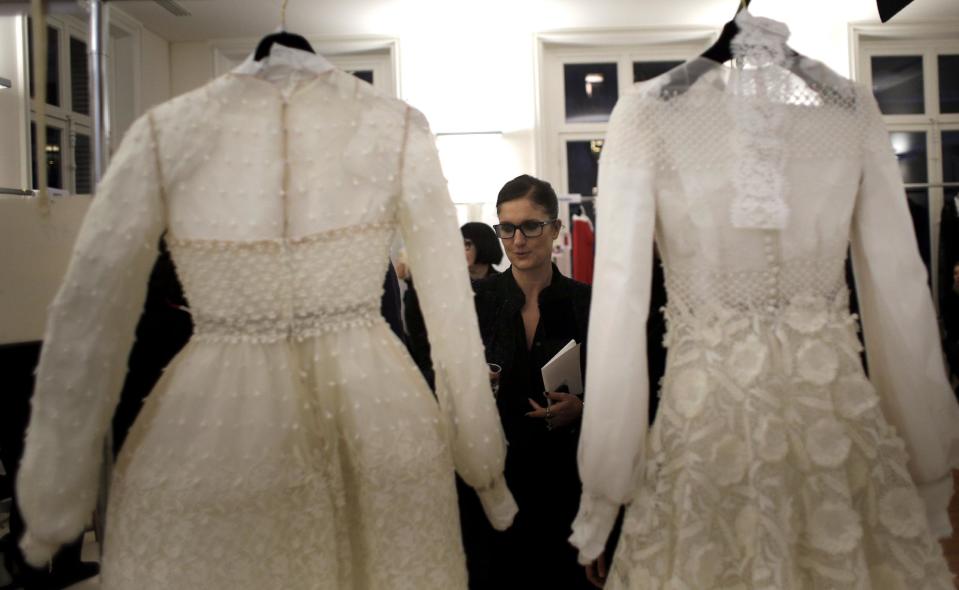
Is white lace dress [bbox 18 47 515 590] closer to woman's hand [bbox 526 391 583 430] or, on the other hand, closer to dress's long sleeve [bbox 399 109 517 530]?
dress's long sleeve [bbox 399 109 517 530]

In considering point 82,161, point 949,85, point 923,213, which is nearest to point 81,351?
point 82,161

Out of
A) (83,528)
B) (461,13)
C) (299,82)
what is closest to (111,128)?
(299,82)

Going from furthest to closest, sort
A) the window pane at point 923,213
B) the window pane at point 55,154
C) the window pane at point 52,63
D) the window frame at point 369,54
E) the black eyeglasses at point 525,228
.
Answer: the window pane at point 923,213 < the window frame at point 369,54 < the window pane at point 52,63 < the window pane at point 55,154 < the black eyeglasses at point 525,228

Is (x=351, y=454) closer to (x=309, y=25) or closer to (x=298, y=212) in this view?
(x=298, y=212)

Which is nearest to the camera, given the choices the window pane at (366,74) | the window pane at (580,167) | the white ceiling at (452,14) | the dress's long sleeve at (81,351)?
the dress's long sleeve at (81,351)

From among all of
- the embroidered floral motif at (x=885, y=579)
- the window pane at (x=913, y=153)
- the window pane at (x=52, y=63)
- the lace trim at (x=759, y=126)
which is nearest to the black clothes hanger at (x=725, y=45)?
the lace trim at (x=759, y=126)

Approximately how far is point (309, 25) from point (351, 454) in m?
2.80

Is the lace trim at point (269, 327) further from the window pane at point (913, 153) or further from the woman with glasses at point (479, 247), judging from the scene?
the window pane at point (913, 153)

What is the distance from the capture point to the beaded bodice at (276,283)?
1065 millimetres

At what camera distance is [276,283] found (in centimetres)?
108

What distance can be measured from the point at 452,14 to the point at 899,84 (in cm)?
312

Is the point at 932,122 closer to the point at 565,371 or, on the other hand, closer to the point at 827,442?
the point at 565,371

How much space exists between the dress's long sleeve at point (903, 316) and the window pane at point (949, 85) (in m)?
4.46

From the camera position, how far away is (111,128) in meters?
1.31
